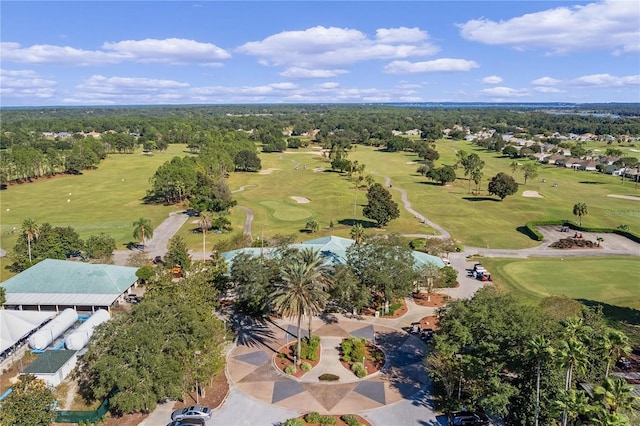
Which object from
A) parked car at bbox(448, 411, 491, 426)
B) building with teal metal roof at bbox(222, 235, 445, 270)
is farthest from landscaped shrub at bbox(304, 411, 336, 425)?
building with teal metal roof at bbox(222, 235, 445, 270)

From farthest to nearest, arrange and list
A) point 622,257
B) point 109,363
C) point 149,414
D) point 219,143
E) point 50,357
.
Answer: point 219,143 < point 622,257 < point 50,357 < point 149,414 < point 109,363

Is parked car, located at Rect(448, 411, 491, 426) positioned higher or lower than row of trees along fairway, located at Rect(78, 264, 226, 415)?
lower

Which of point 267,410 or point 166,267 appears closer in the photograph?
point 267,410

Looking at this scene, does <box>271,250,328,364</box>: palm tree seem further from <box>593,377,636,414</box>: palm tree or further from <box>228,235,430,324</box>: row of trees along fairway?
<box>593,377,636,414</box>: palm tree

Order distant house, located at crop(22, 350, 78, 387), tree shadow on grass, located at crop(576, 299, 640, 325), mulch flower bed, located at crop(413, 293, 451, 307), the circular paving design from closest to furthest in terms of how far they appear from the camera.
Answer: the circular paving design < distant house, located at crop(22, 350, 78, 387) < tree shadow on grass, located at crop(576, 299, 640, 325) < mulch flower bed, located at crop(413, 293, 451, 307)

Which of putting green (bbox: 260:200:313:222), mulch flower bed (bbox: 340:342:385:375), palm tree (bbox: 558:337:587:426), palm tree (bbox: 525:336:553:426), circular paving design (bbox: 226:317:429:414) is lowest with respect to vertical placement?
circular paving design (bbox: 226:317:429:414)

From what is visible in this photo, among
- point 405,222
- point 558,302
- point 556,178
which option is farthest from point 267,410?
point 556,178

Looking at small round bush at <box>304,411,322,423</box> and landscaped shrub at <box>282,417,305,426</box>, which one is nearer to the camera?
landscaped shrub at <box>282,417,305,426</box>

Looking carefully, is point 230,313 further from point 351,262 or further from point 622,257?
point 622,257
